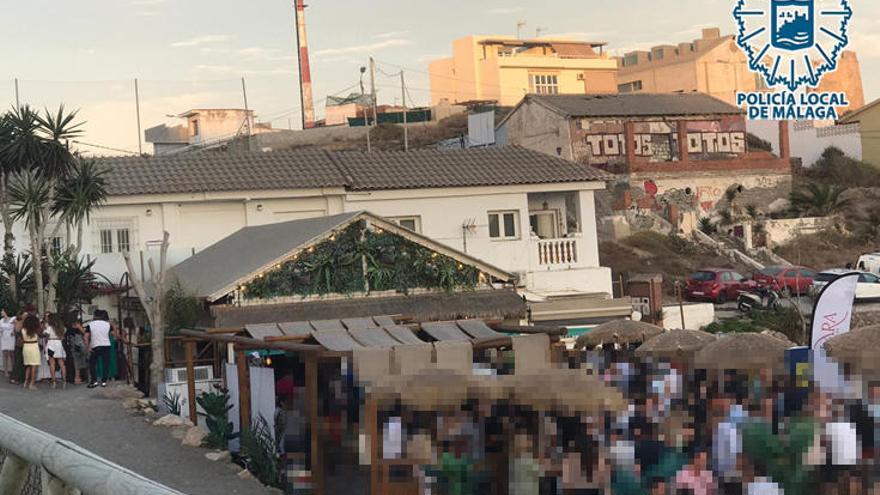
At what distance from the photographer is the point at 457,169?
32.9m

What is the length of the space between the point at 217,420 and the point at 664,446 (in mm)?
7796

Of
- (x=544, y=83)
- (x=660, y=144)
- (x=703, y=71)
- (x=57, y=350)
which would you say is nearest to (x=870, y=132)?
(x=660, y=144)

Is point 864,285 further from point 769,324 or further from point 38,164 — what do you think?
point 38,164

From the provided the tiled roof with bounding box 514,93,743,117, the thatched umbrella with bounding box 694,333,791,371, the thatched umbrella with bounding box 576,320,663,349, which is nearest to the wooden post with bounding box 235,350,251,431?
the thatched umbrella with bounding box 694,333,791,371

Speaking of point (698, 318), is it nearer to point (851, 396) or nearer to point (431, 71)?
point (851, 396)

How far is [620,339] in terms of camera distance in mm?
19938

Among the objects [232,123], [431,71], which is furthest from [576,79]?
[232,123]

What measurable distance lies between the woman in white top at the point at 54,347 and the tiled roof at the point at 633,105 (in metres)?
29.0

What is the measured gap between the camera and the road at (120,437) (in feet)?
46.3

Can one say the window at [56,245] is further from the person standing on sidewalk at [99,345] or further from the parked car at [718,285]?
the parked car at [718,285]

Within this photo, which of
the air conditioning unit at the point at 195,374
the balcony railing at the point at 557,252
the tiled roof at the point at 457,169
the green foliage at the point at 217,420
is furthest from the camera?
the balcony railing at the point at 557,252

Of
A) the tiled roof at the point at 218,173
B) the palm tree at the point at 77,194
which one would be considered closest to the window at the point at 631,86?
the tiled roof at the point at 218,173

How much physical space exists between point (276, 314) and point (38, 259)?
6517 millimetres

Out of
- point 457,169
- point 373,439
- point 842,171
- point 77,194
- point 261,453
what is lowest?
point 261,453
